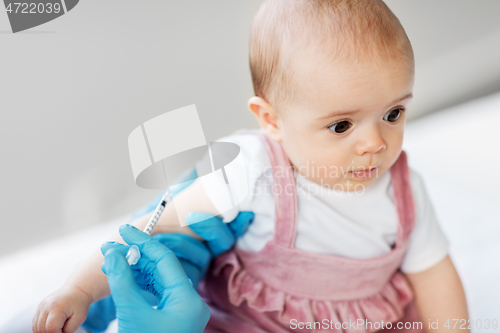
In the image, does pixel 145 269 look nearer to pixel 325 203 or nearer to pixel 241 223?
pixel 241 223

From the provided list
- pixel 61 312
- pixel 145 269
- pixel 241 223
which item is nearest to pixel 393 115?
pixel 241 223

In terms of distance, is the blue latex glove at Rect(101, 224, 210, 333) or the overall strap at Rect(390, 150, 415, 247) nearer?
the blue latex glove at Rect(101, 224, 210, 333)

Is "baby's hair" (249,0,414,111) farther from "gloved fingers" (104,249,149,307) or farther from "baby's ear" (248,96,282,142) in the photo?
"gloved fingers" (104,249,149,307)

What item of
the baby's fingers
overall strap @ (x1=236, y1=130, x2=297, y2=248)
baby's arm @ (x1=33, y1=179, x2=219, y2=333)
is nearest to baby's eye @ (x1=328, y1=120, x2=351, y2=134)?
overall strap @ (x1=236, y1=130, x2=297, y2=248)

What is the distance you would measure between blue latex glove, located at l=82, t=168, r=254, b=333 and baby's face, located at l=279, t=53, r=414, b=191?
166 mm

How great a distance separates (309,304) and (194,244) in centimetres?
23

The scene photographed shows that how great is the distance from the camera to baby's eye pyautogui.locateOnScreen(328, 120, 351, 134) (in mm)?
602

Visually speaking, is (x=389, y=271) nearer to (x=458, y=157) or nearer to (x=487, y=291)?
(x=487, y=291)

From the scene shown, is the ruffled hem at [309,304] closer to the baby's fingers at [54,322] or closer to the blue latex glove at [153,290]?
the blue latex glove at [153,290]

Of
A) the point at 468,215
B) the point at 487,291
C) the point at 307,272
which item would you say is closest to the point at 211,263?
the point at 307,272

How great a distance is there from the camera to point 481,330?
77cm

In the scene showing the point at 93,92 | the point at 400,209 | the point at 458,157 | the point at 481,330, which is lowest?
the point at 481,330

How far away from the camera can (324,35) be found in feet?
1.82

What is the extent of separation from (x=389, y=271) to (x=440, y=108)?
91cm
